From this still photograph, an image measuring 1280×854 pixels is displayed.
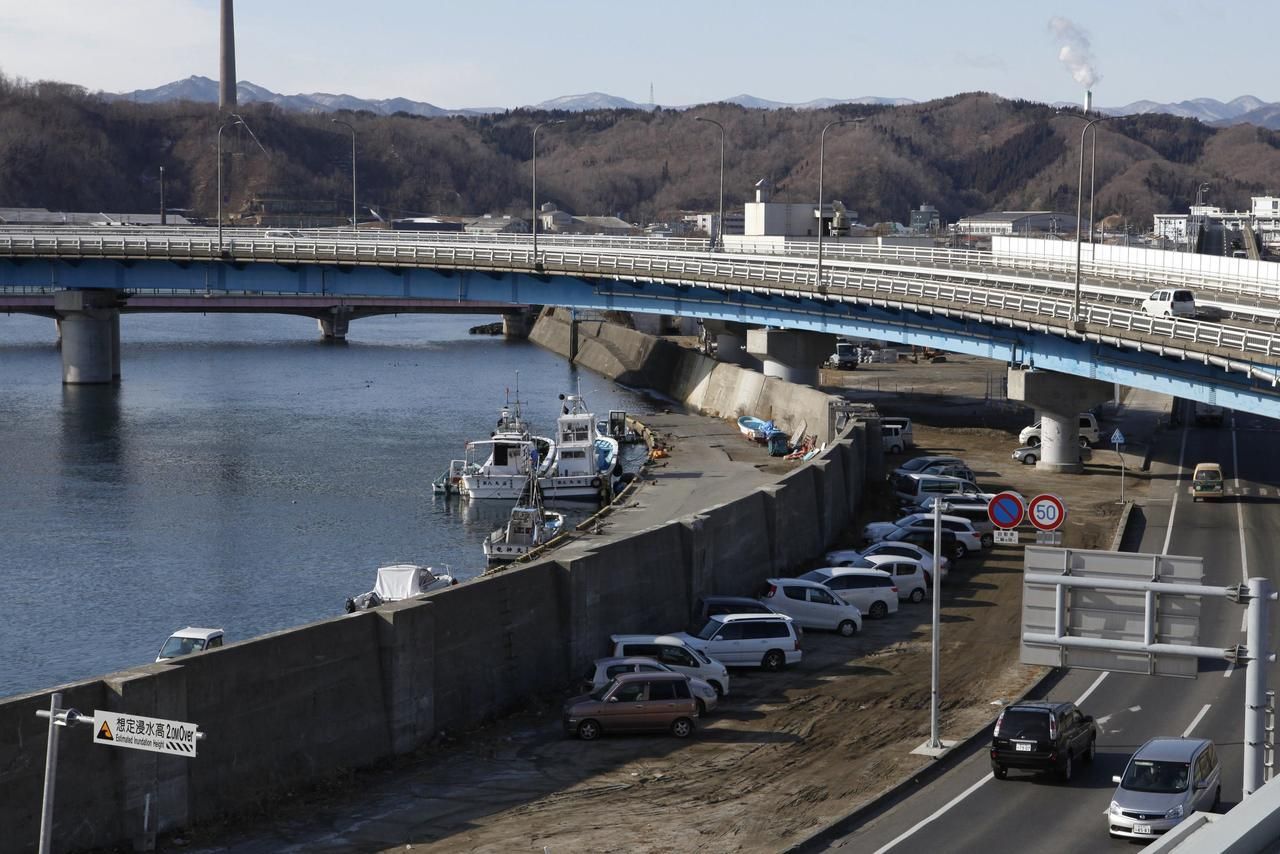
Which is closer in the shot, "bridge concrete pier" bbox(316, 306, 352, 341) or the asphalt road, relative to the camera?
the asphalt road

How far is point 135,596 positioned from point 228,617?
13.6ft

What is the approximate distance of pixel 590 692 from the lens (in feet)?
92.3

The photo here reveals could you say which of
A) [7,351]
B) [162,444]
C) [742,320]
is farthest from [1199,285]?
[7,351]

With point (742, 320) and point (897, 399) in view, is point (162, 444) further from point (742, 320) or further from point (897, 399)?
point (897, 399)

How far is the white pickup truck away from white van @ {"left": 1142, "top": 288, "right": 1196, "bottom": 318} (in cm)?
488

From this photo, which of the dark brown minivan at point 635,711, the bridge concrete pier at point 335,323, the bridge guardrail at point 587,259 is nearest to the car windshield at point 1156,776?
Answer: the dark brown minivan at point 635,711

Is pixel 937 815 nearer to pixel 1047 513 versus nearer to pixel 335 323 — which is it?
pixel 1047 513

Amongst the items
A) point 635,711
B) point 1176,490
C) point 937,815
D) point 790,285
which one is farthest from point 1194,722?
point 790,285

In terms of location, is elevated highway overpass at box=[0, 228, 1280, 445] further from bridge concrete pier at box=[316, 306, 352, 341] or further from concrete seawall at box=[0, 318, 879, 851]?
bridge concrete pier at box=[316, 306, 352, 341]

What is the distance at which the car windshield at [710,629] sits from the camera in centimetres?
3234

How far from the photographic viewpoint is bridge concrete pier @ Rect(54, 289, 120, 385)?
98375mm

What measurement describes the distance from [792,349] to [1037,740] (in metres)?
56.9

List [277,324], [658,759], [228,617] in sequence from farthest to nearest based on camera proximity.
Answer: [277,324] → [228,617] → [658,759]

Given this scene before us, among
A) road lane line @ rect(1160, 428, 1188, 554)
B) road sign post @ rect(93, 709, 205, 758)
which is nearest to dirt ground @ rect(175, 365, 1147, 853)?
road sign post @ rect(93, 709, 205, 758)
